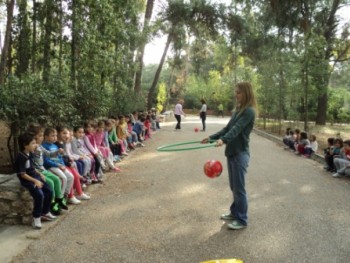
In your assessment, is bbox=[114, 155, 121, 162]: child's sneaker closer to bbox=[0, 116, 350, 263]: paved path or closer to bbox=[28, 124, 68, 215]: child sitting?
bbox=[0, 116, 350, 263]: paved path

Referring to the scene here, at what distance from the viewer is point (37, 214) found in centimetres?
532

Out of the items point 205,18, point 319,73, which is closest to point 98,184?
point 319,73

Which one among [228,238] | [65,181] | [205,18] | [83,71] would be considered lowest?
[228,238]

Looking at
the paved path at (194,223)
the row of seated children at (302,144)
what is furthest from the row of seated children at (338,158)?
the row of seated children at (302,144)

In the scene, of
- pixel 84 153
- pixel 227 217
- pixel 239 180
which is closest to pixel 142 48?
pixel 84 153

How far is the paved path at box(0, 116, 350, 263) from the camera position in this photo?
4.63 metres

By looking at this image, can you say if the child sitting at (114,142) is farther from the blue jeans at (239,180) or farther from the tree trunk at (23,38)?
the tree trunk at (23,38)

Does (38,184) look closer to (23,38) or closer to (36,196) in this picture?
(36,196)

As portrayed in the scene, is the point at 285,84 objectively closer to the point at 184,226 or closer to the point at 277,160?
the point at 277,160

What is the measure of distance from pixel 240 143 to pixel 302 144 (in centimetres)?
821

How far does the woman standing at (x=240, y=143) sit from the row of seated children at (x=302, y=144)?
7.80m

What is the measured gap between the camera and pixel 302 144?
1286cm

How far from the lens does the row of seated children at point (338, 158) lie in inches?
367

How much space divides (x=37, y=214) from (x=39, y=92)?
10.6 feet
